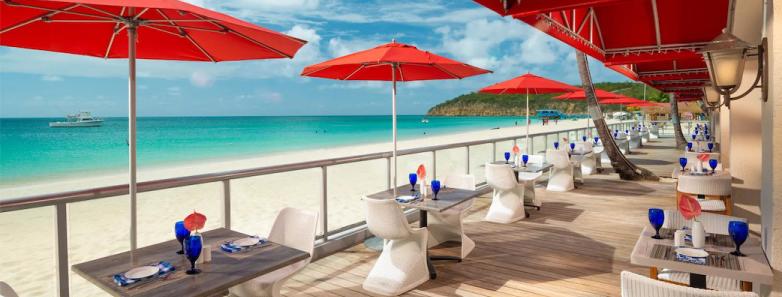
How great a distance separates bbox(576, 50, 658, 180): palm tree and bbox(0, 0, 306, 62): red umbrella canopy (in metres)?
8.08

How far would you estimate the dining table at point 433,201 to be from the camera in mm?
3758

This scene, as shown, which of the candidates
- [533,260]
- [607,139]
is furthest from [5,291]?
[607,139]

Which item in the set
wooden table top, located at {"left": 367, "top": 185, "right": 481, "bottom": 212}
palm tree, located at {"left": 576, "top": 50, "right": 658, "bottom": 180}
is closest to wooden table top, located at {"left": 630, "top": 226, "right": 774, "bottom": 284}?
wooden table top, located at {"left": 367, "top": 185, "right": 481, "bottom": 212}

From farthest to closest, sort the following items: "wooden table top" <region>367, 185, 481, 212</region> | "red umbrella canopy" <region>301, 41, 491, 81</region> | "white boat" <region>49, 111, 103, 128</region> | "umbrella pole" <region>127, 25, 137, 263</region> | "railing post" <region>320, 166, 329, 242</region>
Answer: "white boat" <region>49, 111, 103, 128</region>, "railing post" <region>320, 166, 329, 242</region>, "red umbrella canopy" <region>301, 41, 491, 81</region>, "wooden table top" <region>367, 185, 481, 212</region>, "umbrella pole" <region>127, 25, 137, 263</region>

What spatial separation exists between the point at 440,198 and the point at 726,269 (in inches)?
87.4

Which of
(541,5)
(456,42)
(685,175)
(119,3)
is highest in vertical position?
(456,42)

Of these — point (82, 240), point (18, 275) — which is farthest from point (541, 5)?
point (82, 240)

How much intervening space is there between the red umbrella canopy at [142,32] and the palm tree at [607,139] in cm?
808

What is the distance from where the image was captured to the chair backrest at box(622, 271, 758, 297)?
5.14ft

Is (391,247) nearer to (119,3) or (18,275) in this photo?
(119,3)

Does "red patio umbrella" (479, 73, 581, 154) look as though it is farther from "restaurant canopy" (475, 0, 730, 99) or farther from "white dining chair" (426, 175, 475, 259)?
"white dining chair" (426, 175, 475, 259)

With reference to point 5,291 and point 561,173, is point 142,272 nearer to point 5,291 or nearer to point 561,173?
point 5,291

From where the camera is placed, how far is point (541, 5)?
2.71 metres

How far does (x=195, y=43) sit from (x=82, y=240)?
5.96 metres
